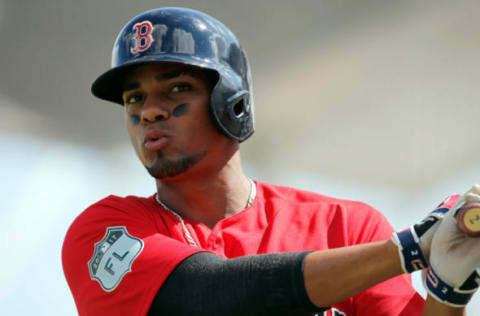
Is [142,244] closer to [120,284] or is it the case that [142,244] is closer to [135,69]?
[120,284]

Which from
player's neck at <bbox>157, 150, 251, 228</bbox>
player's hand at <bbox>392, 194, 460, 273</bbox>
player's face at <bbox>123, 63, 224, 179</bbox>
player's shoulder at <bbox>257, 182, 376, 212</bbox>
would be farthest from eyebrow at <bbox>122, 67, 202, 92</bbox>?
player's hand at <bbox>392, 194, 460, 273</bbox>

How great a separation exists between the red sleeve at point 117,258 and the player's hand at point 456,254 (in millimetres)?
878

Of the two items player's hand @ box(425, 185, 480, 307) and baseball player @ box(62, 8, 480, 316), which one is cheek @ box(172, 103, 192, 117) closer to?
baseball player @ box(62, 8, 480, 316)

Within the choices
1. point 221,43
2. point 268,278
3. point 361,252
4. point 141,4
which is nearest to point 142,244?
point 268,278

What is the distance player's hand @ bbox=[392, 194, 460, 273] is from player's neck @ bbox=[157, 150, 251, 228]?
51.6 inches

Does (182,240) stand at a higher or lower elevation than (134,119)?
lower

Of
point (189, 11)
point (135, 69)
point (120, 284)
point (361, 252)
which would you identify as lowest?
point (120, 284)

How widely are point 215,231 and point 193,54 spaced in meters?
0.87

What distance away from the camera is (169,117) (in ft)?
10.7

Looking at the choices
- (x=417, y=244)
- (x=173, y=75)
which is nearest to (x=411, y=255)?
(x=417, y=244)

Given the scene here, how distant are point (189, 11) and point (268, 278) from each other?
5.74 feet

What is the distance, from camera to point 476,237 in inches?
82.7

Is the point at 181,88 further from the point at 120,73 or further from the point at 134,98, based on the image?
the point at 120,73

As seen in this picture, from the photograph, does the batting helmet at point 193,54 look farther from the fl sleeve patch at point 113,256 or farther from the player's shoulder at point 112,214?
the fl sleeve patch at point 113,256
